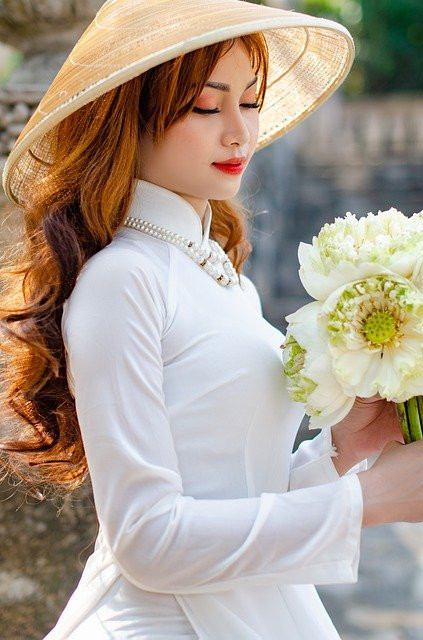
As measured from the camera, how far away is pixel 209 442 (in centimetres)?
164

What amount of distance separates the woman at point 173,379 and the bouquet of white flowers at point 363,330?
10 centimetres

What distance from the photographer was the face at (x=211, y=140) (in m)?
1.71

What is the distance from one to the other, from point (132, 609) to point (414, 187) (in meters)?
11.0

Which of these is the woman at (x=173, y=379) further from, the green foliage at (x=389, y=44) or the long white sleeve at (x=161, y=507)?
the green foliage at (x=389, y=44)

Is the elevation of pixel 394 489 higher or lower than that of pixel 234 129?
lower

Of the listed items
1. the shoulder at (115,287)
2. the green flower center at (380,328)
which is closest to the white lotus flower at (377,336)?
the green flower center at (380,328)

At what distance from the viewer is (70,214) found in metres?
1.74

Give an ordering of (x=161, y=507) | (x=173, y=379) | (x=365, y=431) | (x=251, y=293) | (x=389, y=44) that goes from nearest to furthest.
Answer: (x=161, y=507), (x=173, y=379), (x=365, y=431), (x=251, y=293), (x=389, y=44)

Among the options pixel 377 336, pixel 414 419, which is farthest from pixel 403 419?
pixel 377 336

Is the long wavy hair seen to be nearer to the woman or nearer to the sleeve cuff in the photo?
the woman

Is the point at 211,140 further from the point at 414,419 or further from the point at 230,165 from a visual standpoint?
the point at 414,419

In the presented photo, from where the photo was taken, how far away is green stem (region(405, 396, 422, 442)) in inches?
63.3

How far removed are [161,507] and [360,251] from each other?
449 millimetres

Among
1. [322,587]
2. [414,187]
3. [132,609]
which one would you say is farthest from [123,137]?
[414,187]
